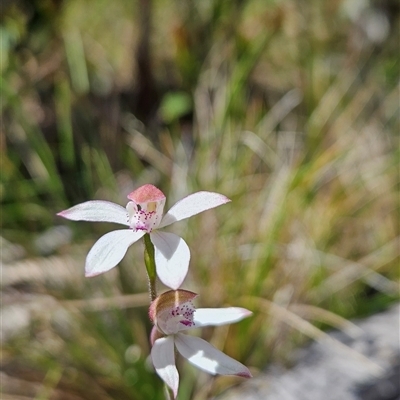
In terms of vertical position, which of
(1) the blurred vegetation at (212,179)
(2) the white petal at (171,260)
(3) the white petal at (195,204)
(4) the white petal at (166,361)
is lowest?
(4) the white petal at (166,361)

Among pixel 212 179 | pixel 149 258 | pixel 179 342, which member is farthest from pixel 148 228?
pixel 212 179

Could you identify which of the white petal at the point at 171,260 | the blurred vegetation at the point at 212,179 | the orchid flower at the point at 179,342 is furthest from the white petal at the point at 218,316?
the blurred vegetation at the point at 212,179

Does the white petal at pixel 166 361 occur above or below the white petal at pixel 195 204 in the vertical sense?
below

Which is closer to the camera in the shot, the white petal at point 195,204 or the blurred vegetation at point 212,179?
the white petal at point 195,204

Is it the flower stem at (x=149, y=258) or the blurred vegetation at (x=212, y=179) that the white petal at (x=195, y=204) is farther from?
the blurred vegetation at (x=212, y=179)

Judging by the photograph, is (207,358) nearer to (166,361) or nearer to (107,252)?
(166,361)

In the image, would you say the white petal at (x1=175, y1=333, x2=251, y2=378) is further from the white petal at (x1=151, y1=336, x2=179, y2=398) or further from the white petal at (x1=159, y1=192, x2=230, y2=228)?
the white petal at (x1=159, y1=192, x2=230, y2=228)
